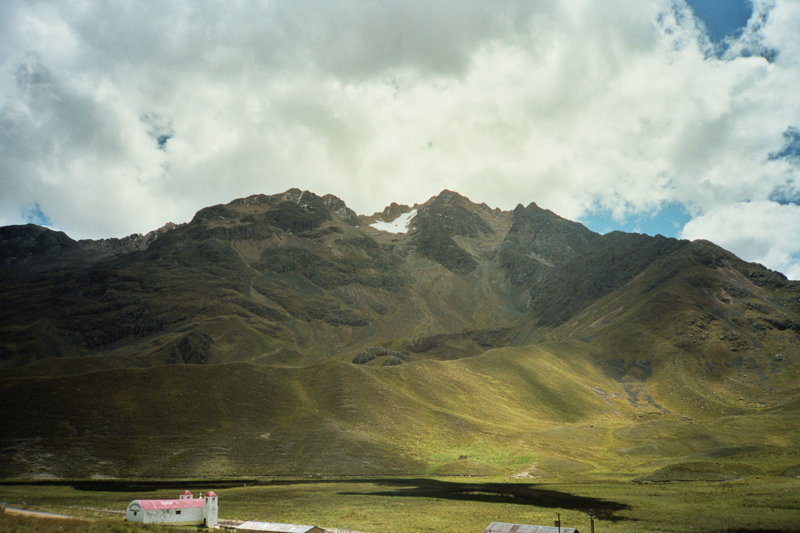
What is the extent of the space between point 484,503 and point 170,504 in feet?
124

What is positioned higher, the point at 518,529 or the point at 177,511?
the point at 177,511

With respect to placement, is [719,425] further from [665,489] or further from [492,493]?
[492,493]

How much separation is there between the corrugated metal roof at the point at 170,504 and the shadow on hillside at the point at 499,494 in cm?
2769

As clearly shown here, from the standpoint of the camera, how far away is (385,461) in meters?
102

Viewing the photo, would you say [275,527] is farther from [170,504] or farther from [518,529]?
[518,529]

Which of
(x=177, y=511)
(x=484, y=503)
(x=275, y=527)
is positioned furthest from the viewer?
(x=484, y=503)

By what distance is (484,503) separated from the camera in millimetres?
66688

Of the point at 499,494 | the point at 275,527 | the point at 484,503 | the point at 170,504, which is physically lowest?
the point at 499,494

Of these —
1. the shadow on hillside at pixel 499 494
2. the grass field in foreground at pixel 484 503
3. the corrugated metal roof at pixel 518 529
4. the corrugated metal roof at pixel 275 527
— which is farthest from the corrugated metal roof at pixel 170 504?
the corrugated metal roof at pixel 518 529

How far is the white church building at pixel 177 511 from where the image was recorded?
159ft

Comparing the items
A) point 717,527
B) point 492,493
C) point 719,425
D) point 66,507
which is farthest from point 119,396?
point 719,425

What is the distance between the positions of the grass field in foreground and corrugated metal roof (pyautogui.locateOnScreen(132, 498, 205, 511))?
2339mm

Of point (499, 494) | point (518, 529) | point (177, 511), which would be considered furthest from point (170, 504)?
point (499, 494)

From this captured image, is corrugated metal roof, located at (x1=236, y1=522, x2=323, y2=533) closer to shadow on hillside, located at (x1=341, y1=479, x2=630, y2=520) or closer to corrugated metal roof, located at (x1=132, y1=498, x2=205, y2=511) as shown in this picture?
corrugated metal roof, located at (x1=132, y1=498, x2=205, y2=511)
